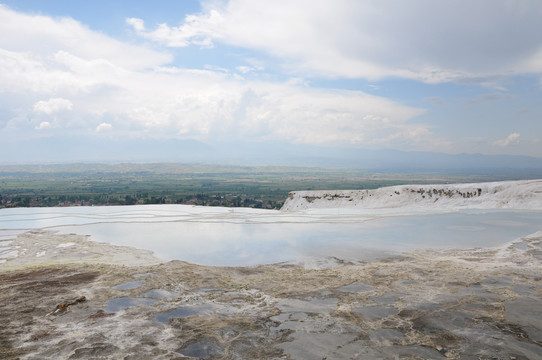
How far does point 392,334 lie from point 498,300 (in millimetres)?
3087

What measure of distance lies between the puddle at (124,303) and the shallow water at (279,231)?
3.62 meters

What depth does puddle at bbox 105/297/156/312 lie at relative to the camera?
7262 millimetres

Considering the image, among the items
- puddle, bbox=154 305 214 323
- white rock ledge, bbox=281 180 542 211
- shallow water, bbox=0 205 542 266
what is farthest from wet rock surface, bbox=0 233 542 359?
white rock ledge, bbox=281 180 542 211

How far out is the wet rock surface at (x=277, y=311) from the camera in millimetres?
5484

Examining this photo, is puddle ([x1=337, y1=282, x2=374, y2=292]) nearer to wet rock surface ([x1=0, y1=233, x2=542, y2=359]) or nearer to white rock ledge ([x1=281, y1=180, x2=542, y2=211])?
wet rock surface ([x1=0, y1=233, x2=542, y2=359])

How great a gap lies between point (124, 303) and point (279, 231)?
33.0ft

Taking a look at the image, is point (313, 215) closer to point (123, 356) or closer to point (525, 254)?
point (525, 254)

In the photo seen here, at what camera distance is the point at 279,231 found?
16938mm

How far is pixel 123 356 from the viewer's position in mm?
5254

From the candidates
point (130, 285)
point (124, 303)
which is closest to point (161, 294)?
point (124, 303)

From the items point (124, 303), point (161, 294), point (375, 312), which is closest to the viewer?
point (375, 312)

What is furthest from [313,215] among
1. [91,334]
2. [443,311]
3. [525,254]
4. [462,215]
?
[91,334]

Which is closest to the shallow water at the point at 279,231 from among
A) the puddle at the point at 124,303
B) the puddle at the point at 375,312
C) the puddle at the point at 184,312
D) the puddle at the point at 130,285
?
the puddle at the point at 130,285

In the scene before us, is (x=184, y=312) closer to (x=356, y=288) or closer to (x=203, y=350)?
(x=203, y=350)
